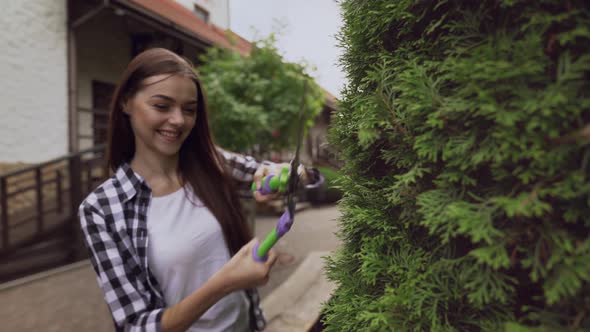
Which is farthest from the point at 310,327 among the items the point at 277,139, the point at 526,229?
the point at 277,139

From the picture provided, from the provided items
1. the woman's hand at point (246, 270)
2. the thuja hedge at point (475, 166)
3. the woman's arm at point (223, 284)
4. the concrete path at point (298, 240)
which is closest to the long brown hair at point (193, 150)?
the woman's arm at point (223, 284)

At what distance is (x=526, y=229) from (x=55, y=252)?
614cm

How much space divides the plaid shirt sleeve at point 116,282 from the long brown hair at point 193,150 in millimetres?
513

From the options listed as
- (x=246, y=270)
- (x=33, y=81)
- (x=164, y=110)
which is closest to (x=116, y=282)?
(x=246, y=270)

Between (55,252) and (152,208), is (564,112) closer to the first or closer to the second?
(152,208)

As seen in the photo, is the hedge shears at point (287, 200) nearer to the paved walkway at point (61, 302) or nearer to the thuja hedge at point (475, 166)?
the thuja hedge at point (475, 166)

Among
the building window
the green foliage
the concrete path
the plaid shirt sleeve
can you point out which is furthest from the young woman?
the building window

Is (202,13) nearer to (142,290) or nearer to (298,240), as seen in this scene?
(298,240)

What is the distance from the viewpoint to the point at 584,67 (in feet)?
1.85

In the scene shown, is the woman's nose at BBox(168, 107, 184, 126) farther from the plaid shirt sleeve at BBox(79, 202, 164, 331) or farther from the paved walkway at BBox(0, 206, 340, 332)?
the paved walkway at BBox(0, 206, 340, 332)

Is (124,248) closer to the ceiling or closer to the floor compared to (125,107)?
closer to the floor

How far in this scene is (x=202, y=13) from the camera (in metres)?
13.0

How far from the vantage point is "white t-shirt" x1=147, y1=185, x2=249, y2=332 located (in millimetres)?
1605

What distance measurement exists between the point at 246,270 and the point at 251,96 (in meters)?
4.71
